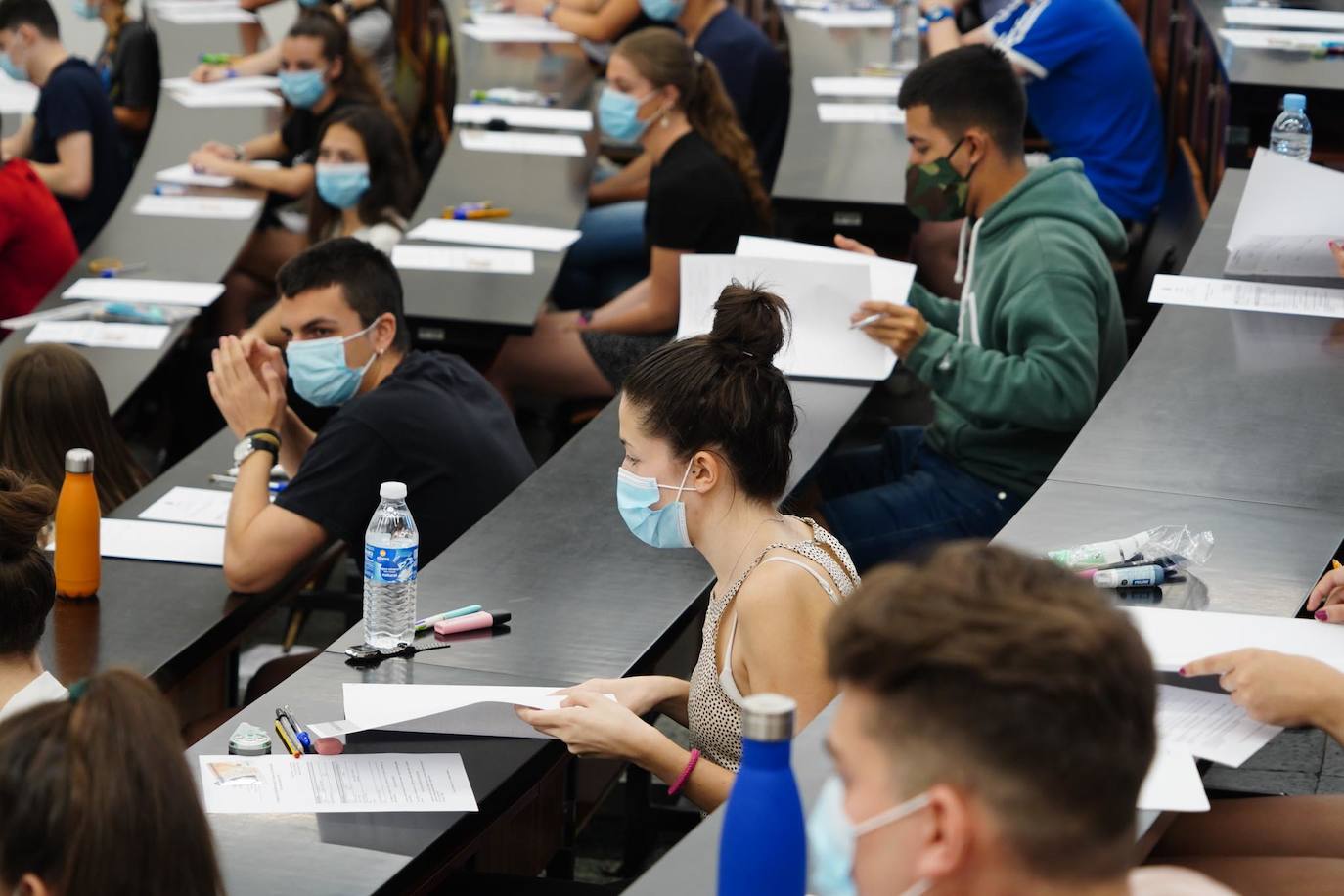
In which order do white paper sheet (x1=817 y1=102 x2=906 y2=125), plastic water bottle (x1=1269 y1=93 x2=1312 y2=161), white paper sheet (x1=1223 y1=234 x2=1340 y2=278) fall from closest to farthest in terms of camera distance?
1. white paper sheet (x1=1223 y1=234 x2=1340 y2=278)
2. plastic water bottle (x1=1269 y1=93 x2=1312 y2=161)
3. white paper sheet (x1=817 y1=102 x2=906 y2=125)

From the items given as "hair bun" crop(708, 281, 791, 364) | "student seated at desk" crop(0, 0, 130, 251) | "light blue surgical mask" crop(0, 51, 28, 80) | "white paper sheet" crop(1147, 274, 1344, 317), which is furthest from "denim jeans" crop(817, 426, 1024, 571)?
"light blue surgical mask" crop(0, 51, 28, 80)

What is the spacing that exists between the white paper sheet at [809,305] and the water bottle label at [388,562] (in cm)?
112

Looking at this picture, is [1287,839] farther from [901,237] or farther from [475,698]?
[901,237]

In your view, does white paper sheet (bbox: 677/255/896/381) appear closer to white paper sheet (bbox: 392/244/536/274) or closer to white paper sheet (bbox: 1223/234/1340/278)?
white paper sheet (bbox: 1223/234/1340/278)

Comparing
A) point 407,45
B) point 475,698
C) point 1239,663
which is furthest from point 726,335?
point 407,45

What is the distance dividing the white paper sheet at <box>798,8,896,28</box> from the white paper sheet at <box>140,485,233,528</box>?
3896 millimetres

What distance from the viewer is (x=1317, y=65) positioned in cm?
476

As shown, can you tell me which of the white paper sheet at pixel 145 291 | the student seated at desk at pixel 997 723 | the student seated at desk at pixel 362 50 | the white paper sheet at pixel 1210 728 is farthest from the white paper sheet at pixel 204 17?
the student seated at desk at pixel 997 723

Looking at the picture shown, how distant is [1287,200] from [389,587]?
1975 millimetres

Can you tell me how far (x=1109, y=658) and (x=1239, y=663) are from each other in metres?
0.78

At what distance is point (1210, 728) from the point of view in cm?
200

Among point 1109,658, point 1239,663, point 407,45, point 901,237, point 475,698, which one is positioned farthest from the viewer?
point 407,45

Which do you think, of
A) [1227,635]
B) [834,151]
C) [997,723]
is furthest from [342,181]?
[997,723]

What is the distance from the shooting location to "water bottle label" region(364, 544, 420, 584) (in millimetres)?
2670
